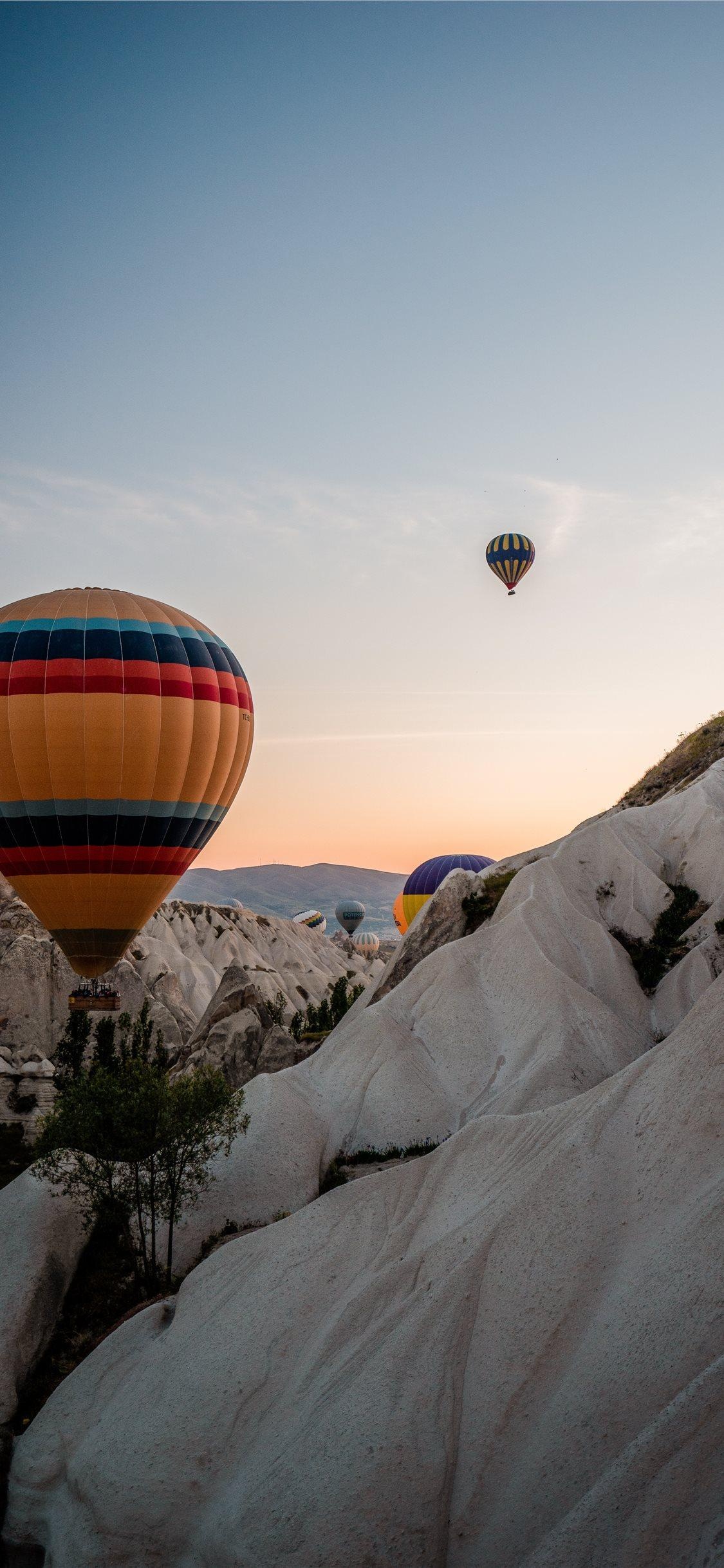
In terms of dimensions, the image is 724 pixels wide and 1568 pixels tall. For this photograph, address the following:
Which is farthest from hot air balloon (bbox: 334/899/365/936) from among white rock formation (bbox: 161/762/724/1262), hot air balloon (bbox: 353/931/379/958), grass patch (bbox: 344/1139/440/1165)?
grass patch (bbox: 344/1139/440/1165)

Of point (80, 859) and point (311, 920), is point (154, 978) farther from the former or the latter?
point (311, 920)

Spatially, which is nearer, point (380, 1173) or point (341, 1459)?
point (341, 1459)

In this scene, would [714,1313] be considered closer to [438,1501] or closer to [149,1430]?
[438,1501]

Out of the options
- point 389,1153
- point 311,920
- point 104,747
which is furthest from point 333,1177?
point 311,920

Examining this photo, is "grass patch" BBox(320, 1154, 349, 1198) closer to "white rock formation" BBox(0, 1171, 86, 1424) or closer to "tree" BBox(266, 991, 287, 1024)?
"white rock formation" BBox(0, 1171, 86, 1424)

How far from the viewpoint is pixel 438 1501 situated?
17.3 m

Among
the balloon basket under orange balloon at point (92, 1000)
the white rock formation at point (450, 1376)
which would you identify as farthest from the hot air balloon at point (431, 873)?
the white rock formation at point (450, 1376)

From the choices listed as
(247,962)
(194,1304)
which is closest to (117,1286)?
(194,1304)

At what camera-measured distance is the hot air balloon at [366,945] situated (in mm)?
172875

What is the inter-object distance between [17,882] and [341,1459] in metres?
33.8

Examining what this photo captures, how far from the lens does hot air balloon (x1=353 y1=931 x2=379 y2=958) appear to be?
17288 centimetres

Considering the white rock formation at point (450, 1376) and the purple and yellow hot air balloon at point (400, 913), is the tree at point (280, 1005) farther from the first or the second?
the white rock formation at point (450, 1376)

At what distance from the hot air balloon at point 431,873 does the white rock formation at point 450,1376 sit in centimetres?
5162

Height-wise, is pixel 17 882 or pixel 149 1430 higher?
pixel 17 882
